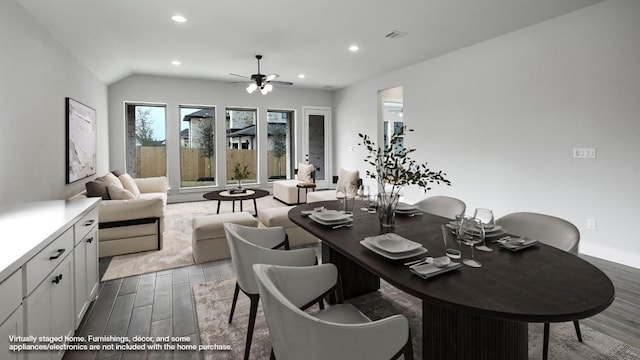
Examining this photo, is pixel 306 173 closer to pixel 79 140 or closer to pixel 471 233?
pixel 79 140

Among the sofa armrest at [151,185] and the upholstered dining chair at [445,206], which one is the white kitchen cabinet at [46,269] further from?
the sofa armrest at [151,185]

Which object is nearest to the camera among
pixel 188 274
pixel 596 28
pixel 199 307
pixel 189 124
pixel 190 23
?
pixel 199 307

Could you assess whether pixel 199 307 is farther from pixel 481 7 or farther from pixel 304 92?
pixel 304 92

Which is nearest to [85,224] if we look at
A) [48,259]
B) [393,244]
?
[48,259]

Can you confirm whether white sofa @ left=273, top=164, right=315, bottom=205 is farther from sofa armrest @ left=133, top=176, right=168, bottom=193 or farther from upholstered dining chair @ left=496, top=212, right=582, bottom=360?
upholstered dining chair @ left=496, top=212, right=582, bottom=360

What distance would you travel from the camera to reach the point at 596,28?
3314 mm

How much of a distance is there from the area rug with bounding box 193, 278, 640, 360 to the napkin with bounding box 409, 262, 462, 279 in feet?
2.94

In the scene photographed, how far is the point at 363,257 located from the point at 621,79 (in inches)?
146

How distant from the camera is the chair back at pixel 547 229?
1726mm

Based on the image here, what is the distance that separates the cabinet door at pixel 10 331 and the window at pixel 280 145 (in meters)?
6.83

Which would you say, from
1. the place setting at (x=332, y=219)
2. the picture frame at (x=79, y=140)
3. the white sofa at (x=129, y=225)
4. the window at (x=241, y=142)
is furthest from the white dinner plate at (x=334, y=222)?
the window at (x=241, y=142)

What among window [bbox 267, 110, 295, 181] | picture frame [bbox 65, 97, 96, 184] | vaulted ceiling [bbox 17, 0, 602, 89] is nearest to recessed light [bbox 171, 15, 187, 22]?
vaulted ceiling [bbox 17, 0, 602, 89]

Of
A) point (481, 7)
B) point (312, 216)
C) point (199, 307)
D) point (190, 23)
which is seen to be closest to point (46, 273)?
point (199, 307)

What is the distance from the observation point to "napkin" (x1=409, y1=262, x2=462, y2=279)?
3.88 feet
